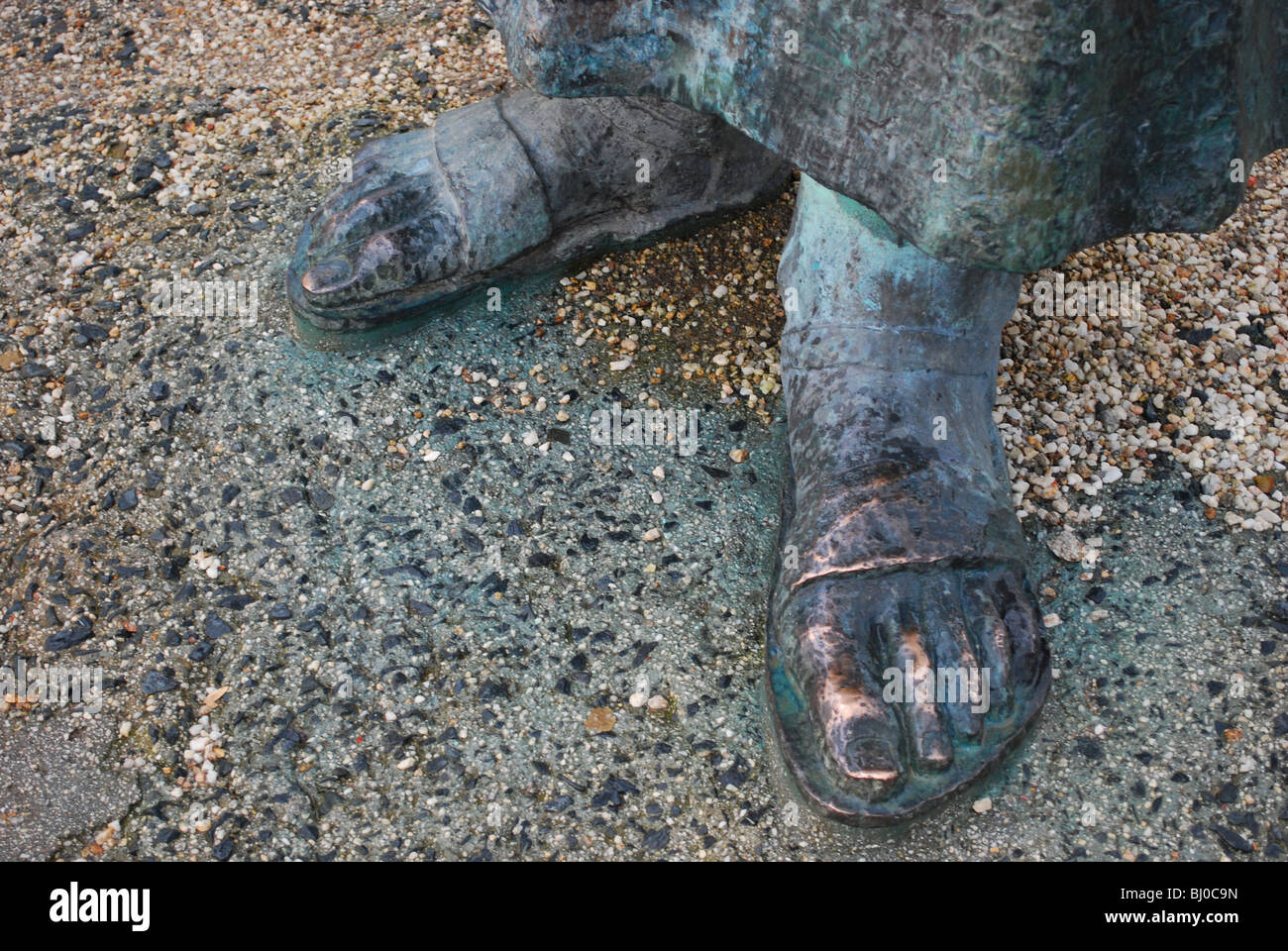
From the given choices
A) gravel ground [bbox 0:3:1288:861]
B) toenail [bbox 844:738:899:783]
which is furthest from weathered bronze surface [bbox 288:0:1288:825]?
gravel ground [bbox 0:3:1288:861]

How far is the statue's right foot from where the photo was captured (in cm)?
196

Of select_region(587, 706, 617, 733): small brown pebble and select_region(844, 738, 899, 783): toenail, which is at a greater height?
select_region(587, 706, 617, 733): small brown pebble

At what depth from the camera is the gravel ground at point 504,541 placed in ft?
5.18

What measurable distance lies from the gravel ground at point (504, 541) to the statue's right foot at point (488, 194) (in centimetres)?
8

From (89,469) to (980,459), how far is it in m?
1.29

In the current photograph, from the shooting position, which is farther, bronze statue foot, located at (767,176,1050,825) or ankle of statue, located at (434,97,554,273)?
ankle of statue, located at (434,97,554,273)

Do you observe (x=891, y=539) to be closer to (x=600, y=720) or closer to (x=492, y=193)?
(x=600, y=720)

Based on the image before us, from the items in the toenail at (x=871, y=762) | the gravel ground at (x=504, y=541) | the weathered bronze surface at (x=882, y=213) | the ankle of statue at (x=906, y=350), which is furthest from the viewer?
the ankle of statue at (x=906, y=350)

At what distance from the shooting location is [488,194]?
1987 millimetres

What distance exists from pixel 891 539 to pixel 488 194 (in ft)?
2.78

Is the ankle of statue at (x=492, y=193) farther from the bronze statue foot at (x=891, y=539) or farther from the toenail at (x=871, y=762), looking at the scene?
the toenail at (x=871, y=762)

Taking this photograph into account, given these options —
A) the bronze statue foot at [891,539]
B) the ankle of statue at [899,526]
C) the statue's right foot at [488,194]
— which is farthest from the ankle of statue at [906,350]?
the statue's right foot at [488,194]

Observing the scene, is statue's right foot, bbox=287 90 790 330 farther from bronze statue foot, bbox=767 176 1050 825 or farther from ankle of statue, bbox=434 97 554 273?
bronze statue foot, bbox=767 176 1050 825

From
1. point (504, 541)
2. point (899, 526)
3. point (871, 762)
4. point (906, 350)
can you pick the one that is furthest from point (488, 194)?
point (871, 762)
